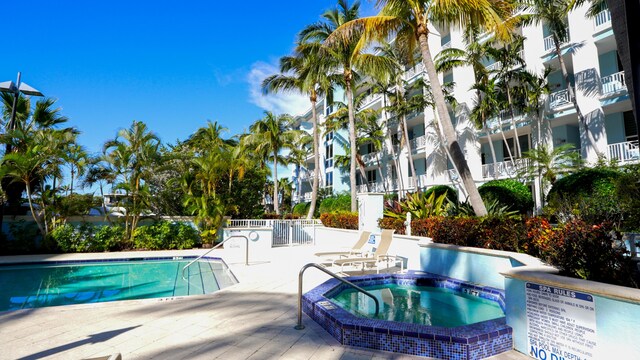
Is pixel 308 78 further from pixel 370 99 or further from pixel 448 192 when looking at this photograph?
pixel 370 99

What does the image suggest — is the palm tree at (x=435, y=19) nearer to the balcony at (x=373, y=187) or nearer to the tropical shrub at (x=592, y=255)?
the tropical shrub at (x=592, y=255)

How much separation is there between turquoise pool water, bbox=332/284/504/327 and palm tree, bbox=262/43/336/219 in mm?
14257

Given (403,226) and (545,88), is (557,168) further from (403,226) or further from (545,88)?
(403,226)

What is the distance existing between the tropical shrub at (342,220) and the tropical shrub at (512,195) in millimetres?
7033

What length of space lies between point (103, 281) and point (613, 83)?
22.8 m

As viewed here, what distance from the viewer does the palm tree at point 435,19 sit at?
9117 mm

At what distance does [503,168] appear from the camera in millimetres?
20078

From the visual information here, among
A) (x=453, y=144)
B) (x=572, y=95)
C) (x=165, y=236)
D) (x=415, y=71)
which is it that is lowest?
(x=165, y=236)

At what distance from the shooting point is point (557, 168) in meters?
15.2

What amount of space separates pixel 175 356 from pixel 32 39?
56.7 ft

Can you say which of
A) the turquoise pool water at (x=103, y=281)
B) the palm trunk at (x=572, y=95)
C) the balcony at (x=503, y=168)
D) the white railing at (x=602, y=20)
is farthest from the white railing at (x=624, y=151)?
the turquoise pool water at (x=103, y=281)

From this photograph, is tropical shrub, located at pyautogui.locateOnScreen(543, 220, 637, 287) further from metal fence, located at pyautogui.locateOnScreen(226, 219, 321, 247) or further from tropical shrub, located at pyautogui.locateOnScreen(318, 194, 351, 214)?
tropical shrub, located at pyautogui.locateOnScreen(318, 194, 351, 214)

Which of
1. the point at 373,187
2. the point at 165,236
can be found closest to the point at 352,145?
the point at 165,236

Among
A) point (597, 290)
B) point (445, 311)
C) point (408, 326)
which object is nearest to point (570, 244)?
point (597, 290)
